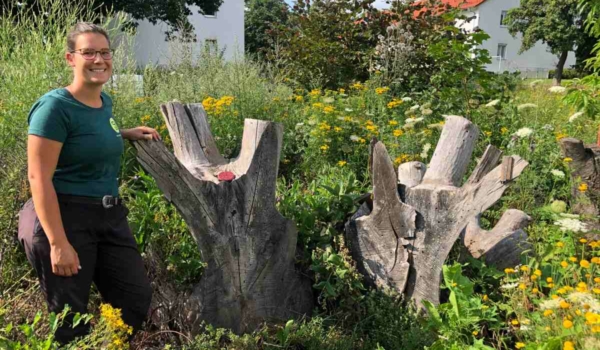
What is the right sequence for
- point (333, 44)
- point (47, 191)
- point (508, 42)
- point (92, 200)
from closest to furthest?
point (47, 191) → point (92, 200) → point (333, 44) → point (508, 42)

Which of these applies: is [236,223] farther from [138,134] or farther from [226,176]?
[138,134]

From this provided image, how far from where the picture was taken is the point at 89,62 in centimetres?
222

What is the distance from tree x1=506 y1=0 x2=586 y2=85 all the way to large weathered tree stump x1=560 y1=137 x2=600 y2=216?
32.7m

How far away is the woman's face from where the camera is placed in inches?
87.9

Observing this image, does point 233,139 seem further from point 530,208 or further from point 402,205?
point 530,208

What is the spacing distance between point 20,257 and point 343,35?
6.34 m

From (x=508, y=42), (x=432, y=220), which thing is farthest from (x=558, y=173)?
(x=508, y=42)

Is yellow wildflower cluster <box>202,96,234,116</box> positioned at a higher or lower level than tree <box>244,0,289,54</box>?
lower

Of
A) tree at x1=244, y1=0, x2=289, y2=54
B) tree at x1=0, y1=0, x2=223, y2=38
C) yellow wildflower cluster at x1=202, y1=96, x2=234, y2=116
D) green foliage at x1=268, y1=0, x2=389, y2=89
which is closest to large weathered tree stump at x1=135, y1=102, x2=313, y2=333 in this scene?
yellow wildflower cluster at x1=202, y1=96, x2=234, y2=116

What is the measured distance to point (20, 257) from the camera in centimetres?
322

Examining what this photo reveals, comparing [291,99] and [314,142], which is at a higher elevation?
[291,99]

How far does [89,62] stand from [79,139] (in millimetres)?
336

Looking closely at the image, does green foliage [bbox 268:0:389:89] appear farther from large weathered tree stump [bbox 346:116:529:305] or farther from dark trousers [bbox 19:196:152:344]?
dark trousers [bbox 19:196:152:344]

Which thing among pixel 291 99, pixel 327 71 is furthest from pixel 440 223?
pixel 327 71
